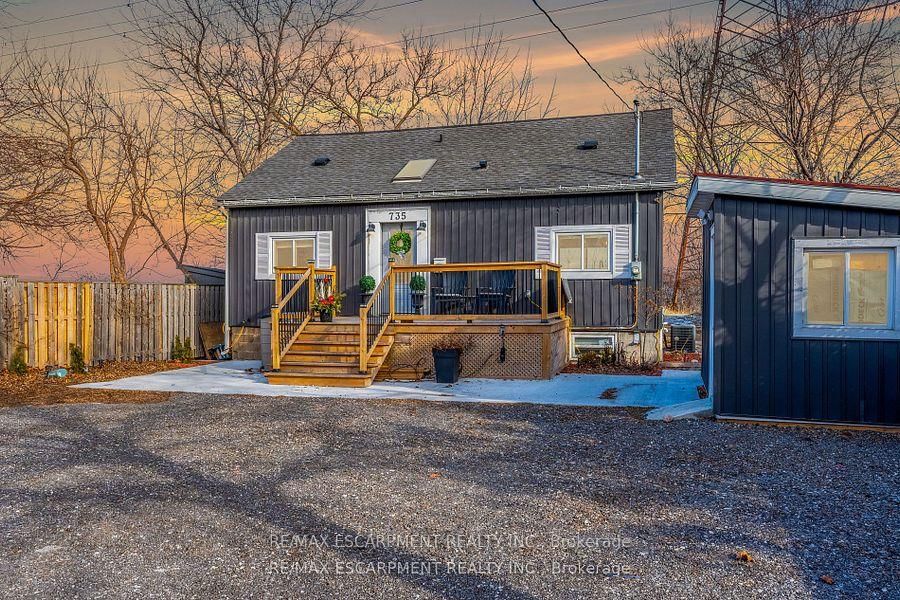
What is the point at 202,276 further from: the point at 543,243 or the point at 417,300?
the point at 543,243

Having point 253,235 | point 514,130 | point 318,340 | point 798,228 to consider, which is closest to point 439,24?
point 514,130

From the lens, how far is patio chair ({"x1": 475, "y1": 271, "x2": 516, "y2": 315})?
12.9 meters

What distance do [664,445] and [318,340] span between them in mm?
7231

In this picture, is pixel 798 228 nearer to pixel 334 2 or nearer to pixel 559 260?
pixel 559 260

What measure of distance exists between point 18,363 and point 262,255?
17.0ft

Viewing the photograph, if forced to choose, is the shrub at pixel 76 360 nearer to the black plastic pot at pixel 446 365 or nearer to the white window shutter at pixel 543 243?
the black plastic pot at pixel 446 365

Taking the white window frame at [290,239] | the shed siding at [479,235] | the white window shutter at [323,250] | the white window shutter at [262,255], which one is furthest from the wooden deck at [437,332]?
the white window shutter at [262,255]

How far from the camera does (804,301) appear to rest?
7.86 meters

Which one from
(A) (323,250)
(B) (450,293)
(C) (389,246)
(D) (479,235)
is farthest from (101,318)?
(D) (479,235)

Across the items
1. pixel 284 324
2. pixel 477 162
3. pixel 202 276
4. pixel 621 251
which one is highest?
pixel 477 162

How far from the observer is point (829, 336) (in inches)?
306

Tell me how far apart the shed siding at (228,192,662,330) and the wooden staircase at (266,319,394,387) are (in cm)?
243

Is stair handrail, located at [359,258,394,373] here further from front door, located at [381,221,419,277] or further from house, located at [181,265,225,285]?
house, located at [181,265,225,285]

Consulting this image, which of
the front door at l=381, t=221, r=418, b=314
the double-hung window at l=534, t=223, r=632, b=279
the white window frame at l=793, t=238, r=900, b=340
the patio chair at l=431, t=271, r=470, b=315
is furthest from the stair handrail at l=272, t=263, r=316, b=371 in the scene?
the white window frame at l=793, t=238, r=900, b=340
